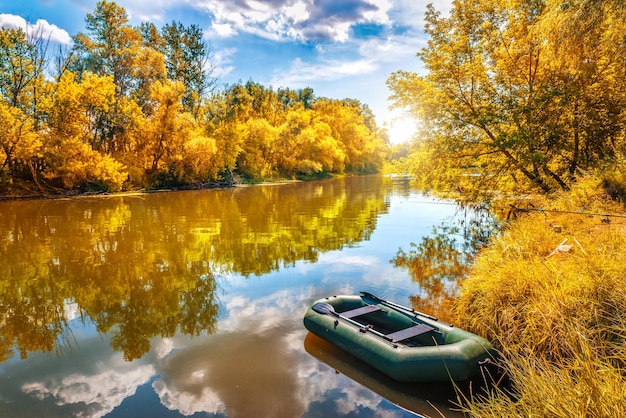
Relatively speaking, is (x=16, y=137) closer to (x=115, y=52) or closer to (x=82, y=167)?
(x=82, y=167)

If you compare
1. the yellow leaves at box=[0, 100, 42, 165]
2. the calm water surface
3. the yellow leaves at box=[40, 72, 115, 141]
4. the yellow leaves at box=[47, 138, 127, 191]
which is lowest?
the calm water surface

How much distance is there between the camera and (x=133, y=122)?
93.0 ft

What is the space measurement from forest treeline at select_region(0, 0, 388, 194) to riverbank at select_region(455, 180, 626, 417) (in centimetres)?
2595

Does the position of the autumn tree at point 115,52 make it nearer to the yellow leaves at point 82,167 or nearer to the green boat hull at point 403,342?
the yellow leaves at point 82,167

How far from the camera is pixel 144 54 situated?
103ft

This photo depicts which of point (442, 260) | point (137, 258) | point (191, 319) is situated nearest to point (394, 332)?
point (191, 319)

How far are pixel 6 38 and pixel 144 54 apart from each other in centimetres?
981

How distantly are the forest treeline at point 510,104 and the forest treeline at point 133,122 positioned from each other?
2135 centimetres

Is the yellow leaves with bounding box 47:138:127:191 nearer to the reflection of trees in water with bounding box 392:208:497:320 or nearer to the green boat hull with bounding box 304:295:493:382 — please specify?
the reflection of trees in water with bounding box 392:208:497:320

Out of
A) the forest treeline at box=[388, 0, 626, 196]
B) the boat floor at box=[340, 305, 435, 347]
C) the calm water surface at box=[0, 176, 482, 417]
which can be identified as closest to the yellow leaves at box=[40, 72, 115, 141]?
the calm water surface at box=[0, 176, 482, 417]

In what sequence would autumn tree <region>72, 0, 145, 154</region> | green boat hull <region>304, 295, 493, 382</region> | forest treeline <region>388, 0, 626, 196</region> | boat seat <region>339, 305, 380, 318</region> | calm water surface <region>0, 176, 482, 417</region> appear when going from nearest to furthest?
1. green boat hull <region>304, 295, 493, 382</region>
2. calm water surface <region>0, 176, 482, 417</region>
3. boat seat <region>339, 305, 380, 318</region>
4. forest treeline <region>388, 0, 626, 196</region>
5. autumn tree <region>72, 0, 145, 154</region>

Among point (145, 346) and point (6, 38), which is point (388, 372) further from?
point (6, 38)

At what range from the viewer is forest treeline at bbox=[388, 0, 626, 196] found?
10492mm

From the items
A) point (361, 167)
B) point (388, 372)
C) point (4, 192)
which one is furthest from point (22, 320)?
point (361, 167)
